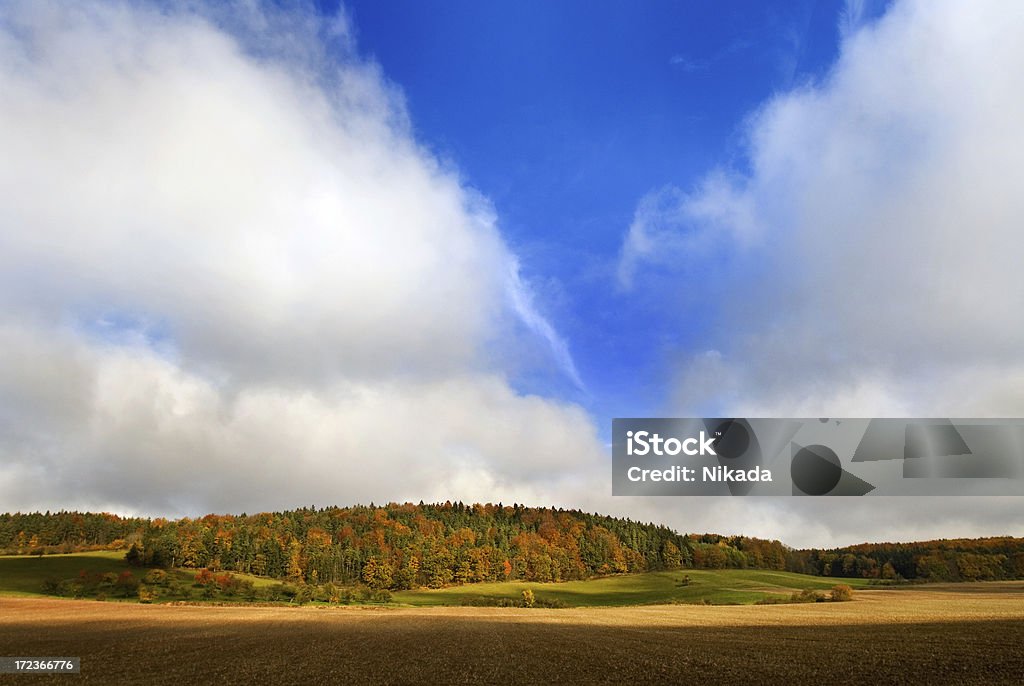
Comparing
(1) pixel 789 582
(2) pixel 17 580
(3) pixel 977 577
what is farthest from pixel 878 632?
(2) pixel 17 580

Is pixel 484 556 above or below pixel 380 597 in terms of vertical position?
above

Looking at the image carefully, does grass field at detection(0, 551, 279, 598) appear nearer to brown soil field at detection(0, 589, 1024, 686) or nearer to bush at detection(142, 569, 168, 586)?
bush at detection(142, 569, 168, 586)

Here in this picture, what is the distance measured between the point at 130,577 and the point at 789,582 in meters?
142

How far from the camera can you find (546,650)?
1604 inches

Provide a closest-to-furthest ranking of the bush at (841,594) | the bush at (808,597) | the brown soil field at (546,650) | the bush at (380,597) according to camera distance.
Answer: the brown soil field at (546,650), the bush at (841,594), the bush at (808,597), the bush at (380,597)

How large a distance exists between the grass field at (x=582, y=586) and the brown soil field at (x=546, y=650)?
58031mm

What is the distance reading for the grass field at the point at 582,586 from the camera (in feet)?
394

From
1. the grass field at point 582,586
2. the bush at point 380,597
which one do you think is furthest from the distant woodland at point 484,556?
the bush at point 380,597

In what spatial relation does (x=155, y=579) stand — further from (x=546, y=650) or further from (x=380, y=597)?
(x=546, y=650)

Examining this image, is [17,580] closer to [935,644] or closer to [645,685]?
[645,685]

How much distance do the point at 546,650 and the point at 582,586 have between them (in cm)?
12848

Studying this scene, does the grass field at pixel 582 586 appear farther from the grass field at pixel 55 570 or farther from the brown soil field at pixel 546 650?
the brown soil field at pixel 546 650

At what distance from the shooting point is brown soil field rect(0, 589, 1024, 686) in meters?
30.4

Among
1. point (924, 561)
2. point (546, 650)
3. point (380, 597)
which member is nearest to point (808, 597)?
point (924, 561)
